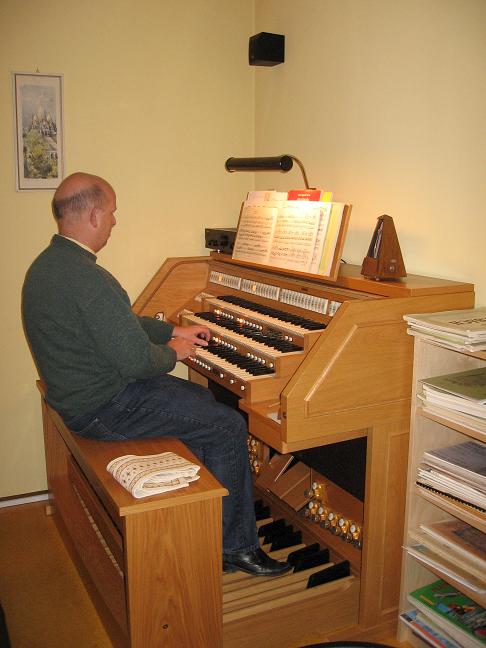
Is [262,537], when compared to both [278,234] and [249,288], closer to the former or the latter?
[249,288]

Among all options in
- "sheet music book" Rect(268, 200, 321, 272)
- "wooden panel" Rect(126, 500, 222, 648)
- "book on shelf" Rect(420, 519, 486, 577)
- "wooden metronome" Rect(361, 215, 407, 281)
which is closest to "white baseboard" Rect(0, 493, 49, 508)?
"wooden panel" Rect(126, 500, 222, 648)

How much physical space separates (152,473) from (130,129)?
210cm

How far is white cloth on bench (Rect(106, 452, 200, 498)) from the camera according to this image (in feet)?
6.67

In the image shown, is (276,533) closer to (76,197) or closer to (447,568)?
(447,568)

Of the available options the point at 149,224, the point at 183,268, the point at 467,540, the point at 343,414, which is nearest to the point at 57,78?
the point at 149,224

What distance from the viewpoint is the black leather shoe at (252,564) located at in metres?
2.51

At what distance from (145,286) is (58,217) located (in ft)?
3.86

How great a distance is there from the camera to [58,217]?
8.18 ft

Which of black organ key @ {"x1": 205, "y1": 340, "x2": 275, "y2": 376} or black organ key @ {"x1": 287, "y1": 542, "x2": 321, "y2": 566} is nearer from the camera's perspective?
black organ key @ {"x1": 205, "y1": 340, "x2": 275, "y2": 376}

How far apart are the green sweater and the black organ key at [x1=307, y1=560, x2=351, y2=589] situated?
976mm

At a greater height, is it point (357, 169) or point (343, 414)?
point (357, 169)

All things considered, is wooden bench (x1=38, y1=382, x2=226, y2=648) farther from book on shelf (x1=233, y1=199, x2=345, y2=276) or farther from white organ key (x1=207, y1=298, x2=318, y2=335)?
book on shelf (x1=233, y1=199, x2=345, y2=276)

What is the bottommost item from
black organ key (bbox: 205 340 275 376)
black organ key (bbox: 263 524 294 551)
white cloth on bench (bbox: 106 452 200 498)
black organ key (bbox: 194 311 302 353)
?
black organ key (bbox: 263 524 294 551)

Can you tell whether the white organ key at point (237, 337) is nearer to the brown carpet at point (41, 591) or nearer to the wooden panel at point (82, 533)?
the wooden panel at point (82, 533)
